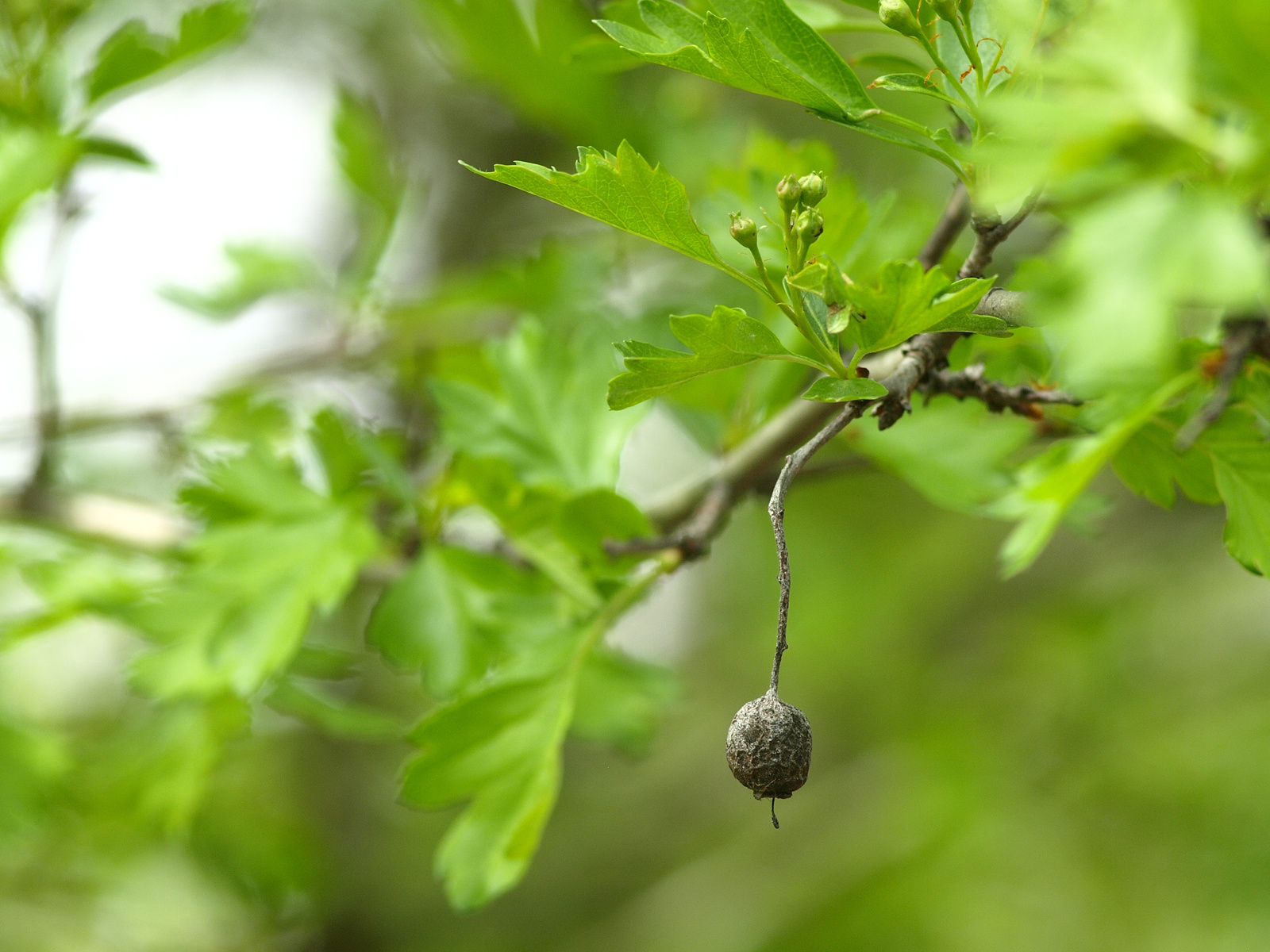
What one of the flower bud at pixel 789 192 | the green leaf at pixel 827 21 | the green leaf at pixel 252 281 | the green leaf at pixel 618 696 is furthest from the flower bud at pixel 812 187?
the green leaf at pixel 252 281

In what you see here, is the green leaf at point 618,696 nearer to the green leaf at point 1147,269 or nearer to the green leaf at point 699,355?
the green leaf at point 699,355

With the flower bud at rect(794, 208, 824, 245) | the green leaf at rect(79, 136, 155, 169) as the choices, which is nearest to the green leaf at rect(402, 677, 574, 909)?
the flower bud at rect(794, 208, 824, 245)

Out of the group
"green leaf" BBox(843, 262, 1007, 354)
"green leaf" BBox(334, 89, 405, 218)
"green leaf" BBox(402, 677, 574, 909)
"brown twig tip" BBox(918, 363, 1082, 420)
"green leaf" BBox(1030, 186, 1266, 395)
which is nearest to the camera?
"green leaf" BBox(1030, 186, 1266, 395)

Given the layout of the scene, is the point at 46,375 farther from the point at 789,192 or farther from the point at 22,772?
the point at 789,192

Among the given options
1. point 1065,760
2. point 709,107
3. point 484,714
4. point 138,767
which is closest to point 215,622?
point 484,714

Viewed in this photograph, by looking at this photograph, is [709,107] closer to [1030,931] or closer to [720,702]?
[720,702]

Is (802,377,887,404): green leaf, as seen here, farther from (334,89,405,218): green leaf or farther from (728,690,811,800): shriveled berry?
(334,89,405,218): green leaf
